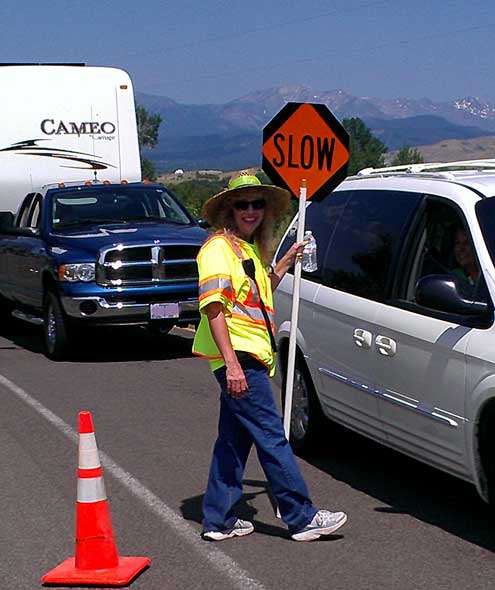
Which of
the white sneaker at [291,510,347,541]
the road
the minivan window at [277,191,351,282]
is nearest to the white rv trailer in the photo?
the road

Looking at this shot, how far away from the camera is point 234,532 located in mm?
6617

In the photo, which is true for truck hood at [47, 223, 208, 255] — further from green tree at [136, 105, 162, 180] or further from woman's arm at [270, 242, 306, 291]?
green tree at [136, 105, 162, 180]

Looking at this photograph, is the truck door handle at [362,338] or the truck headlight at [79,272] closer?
the truck door handle at [362,338]

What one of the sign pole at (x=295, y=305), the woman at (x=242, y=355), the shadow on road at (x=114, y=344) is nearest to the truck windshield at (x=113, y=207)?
the shadow on road at (x=114, y=344)

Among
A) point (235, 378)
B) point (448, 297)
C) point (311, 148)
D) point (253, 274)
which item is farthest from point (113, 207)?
point (448, 297)

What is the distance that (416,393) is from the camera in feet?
21.6

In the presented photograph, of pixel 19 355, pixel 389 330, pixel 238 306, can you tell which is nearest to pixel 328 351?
pixel 389 330

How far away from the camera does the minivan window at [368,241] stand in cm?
718

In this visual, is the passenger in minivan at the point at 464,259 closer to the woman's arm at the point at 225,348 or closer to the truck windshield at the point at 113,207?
the woman's arm at the point at 225,348

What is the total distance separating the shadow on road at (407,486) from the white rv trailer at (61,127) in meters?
10.1

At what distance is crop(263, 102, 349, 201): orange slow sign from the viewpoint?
7742mm

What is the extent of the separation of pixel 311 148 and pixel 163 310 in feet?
19.6

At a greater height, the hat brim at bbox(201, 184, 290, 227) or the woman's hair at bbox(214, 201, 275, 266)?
the hat brim at bbox(201, 184, 290, 227)

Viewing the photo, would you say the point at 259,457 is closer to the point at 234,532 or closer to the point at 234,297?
the point at 234,532
